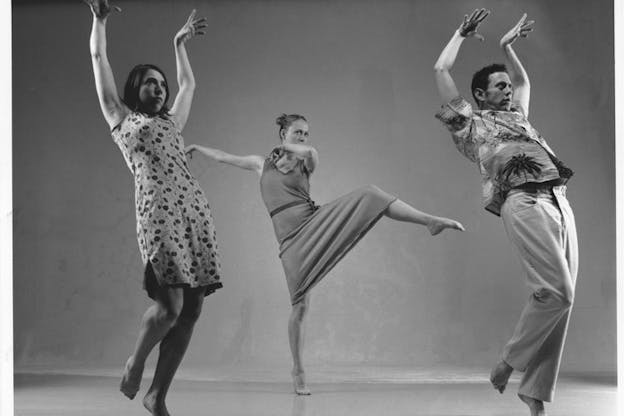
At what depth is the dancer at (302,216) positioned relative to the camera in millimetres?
4492

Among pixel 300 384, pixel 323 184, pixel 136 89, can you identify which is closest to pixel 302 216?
→ pixel 300 384

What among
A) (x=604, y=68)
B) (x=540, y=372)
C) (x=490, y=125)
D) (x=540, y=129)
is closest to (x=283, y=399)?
(x=540, y=372)

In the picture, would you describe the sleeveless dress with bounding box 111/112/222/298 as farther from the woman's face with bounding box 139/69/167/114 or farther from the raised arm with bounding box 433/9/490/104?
the raised arm with bounding box 433/9/490/104

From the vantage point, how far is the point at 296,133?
4.91 metres

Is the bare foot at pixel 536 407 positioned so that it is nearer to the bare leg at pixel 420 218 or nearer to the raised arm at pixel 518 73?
the bare leg at pixel 420 218

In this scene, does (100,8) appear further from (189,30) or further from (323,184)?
(323,184)

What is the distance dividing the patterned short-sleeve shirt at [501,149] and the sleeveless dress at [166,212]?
Answer: 1320mm

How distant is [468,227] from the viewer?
20.4 feet

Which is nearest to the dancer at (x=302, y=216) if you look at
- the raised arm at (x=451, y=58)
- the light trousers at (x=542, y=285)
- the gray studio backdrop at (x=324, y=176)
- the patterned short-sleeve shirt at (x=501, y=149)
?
the patterned short-sleeve shirt at (x=501, y=149)

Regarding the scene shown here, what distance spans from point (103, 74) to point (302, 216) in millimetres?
1337

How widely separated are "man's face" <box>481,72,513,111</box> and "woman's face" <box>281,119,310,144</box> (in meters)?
1.06

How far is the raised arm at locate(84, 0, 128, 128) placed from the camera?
3904 mm

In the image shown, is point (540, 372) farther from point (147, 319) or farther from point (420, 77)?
point (420, 77)

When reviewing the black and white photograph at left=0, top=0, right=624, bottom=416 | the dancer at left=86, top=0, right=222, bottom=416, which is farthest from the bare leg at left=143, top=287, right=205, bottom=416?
the black and white photograph at left=0, top=0, right=624, bottom=416
